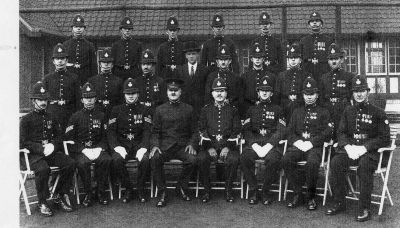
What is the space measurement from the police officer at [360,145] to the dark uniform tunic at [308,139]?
20cm

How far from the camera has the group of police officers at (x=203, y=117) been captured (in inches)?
204

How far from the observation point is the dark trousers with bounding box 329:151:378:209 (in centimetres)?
477

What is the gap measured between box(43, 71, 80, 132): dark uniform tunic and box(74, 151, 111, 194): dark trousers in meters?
0.91

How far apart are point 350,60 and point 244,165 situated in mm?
10094

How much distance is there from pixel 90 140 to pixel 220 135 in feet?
5.13

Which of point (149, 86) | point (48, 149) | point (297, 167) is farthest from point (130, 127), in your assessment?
point (297, 167)

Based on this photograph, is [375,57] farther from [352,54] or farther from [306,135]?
[306,135]

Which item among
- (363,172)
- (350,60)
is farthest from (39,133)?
(350,60)

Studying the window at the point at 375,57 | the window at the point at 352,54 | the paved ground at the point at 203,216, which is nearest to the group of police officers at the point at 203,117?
the paved ground at the point at 203,216

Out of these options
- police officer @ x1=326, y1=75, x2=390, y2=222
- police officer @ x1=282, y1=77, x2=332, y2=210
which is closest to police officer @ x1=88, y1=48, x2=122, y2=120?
police officer @ x1=282, y1=77, x2=332, y2=210

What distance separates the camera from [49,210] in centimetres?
499

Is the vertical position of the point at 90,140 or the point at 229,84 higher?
the point at 229,84

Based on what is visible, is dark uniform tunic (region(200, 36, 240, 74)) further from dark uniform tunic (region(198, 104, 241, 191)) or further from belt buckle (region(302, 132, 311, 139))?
belt buckle (region(302, 132, 311, 139))

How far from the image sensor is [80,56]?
6.67 m
